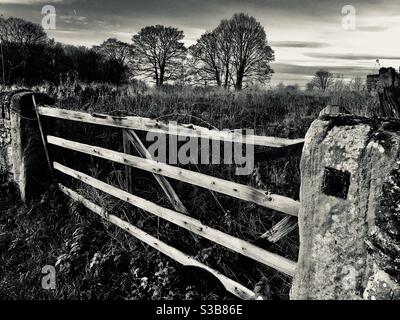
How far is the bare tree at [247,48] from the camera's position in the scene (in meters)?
30.0

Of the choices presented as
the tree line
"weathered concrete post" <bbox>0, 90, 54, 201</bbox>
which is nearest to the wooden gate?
"weathered concrete post" <bbox>0, 90, 54, 201</bbox>

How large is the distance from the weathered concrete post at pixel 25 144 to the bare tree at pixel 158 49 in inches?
1139

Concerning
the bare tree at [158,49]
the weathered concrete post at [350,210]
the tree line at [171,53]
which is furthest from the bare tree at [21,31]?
the weathered concrete post at [350,210]

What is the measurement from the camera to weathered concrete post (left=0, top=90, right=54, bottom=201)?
507 centimetres

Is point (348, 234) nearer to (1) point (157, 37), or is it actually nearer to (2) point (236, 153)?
(2) point (236, 153)

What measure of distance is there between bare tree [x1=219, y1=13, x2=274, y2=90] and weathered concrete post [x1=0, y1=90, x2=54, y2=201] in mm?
25462

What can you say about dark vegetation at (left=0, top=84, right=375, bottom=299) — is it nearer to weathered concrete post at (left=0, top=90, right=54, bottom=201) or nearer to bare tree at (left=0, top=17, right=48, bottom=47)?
weathered concrete post at (left=0, top=90, right=54, bottom=201)

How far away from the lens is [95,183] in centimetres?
426

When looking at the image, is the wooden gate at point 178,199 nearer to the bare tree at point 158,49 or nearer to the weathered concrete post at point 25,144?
the weathered concrete post at point 25,144

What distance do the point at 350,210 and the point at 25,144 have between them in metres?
4.77

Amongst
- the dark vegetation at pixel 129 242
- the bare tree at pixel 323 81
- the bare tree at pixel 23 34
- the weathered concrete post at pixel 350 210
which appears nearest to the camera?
the weathered concrete post at pixel 350 210

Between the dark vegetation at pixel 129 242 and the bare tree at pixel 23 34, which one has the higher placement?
the bare tree at pixel 23 34

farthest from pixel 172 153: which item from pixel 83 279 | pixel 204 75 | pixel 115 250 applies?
pixel 204 75
